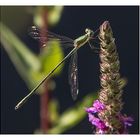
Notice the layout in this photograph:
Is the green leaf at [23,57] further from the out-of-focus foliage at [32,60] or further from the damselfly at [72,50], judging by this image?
the damselfly at [72,50]

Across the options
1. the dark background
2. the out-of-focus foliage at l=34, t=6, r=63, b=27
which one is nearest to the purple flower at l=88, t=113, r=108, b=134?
the out-of-focus foliage at l=34, t=6, r=63, b=27

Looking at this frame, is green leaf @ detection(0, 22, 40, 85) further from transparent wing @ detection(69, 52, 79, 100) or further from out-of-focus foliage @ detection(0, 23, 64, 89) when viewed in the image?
transparent wing @ detection(69, 52, 79, 100)

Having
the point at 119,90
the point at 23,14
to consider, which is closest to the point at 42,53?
the point at 119,90

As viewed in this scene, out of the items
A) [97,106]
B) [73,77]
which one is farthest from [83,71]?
[97,106]

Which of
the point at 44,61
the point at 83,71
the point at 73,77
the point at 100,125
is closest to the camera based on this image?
the point at 100,125

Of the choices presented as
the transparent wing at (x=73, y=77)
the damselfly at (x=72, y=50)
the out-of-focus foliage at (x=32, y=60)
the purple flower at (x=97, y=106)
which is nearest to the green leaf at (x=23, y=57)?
the out-of-focus foliage at (x=32, y=60)

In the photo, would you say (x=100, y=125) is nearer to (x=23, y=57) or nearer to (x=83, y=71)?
(x=23, y=57)

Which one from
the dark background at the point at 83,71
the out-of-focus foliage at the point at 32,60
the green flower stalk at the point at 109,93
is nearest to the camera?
the green flower stalk at the point at 109,93
